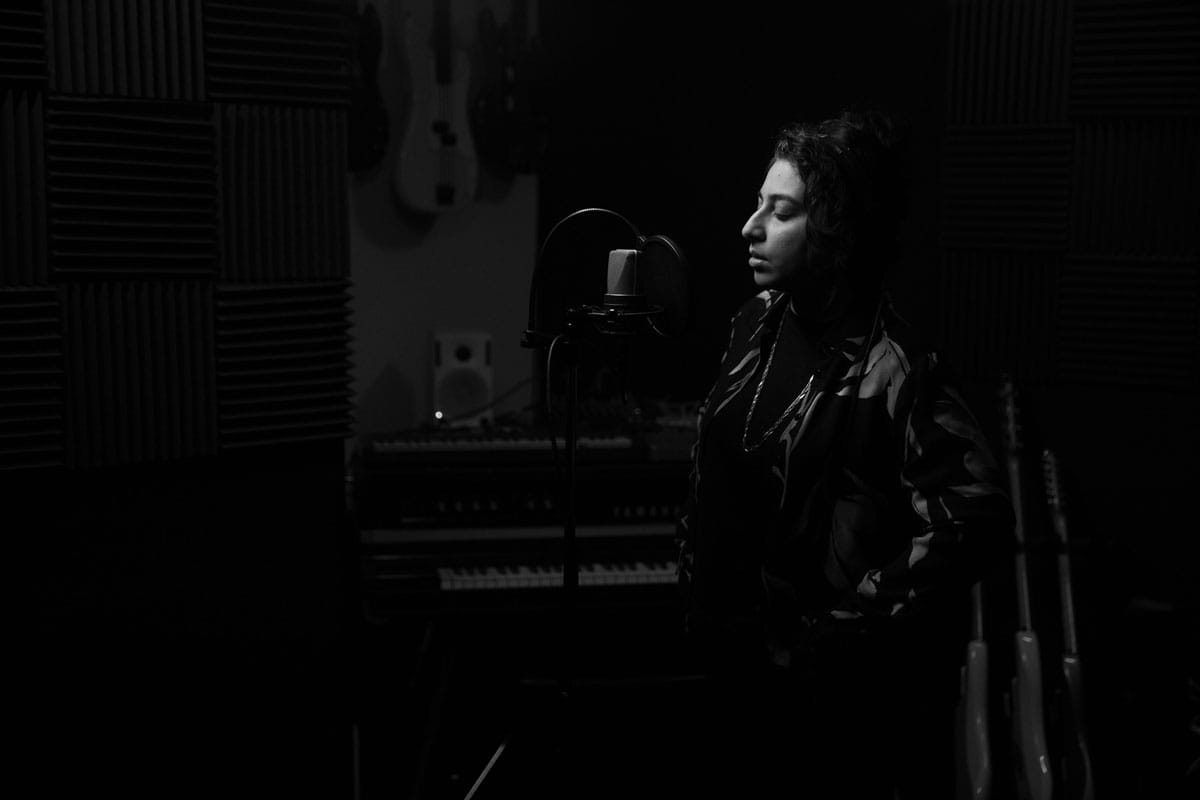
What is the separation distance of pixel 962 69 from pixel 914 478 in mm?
2244

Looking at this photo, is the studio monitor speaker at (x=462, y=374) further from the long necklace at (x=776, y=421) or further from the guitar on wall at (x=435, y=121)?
the long necklace at (x=776, y=421)

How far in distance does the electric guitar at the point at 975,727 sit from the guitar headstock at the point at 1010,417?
18.0 inches

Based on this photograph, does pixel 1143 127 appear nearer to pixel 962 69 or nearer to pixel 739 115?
pixel 962 69

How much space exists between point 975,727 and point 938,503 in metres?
1.29

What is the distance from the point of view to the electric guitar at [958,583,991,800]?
2947 mm

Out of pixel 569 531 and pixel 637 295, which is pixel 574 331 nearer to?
pixel 637 295

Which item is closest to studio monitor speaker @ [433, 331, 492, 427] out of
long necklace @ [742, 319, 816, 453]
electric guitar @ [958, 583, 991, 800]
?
electric guitar @ [958, 583, 991, 800]

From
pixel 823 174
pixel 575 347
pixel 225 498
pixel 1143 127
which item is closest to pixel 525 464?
pixel 225 498

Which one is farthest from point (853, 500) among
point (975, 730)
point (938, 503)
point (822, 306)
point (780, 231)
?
point (975, 730)

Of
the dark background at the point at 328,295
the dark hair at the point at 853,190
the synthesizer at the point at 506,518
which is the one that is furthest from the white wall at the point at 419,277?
the dark hair at the point at 853,190

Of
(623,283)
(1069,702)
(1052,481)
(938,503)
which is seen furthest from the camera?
(1052,481)

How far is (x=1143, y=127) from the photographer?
3.68 metres

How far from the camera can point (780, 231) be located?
7.00ft

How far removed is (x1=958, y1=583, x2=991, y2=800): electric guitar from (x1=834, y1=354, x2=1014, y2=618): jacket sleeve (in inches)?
41.9
